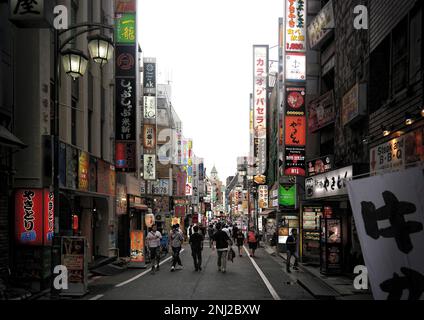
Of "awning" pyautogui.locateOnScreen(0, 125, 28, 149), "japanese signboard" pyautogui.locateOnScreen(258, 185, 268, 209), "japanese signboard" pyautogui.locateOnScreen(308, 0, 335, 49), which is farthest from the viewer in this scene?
"japanese signboard" pyautogui.locateOnScreen(258, 185, 268, 209)

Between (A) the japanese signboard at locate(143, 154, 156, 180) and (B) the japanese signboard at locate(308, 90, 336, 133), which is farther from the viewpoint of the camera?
(A) the japanese signboard at locate(143, 154, 156, 180)

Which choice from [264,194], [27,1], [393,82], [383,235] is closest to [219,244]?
[393,82]

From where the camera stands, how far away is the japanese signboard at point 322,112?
74.5 ft

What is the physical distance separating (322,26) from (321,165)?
6546 mm

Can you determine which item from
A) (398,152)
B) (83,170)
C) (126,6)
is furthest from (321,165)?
(126,6)

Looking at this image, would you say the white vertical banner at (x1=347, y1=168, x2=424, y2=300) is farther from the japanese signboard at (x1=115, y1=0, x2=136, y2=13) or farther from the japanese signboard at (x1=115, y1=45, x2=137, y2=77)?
the japanese signboard at (x1=115, y1=0, x2=136, y2=13)

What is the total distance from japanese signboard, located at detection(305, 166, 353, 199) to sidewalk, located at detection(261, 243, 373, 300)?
2940mm

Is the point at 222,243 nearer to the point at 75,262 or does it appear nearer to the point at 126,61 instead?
the point at 75,262

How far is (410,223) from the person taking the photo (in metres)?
5.92

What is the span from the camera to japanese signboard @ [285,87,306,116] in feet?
96.7

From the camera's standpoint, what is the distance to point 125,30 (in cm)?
2742

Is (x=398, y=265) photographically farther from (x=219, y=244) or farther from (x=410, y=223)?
(x=219, y=244)

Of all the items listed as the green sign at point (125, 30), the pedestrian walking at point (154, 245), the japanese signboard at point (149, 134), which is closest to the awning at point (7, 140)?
the pedestrian walking at point (154, 245)

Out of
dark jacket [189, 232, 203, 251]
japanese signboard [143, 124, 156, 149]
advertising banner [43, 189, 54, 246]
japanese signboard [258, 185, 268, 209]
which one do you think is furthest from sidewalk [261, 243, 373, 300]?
japanese signboard [258, 185, 268, 209]
